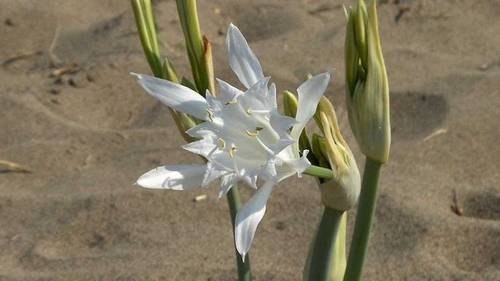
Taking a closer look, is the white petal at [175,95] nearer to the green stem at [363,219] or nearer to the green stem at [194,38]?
the green stem at [194,38]

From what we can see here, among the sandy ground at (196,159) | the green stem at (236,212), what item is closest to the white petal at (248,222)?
the green stem at (236,212)

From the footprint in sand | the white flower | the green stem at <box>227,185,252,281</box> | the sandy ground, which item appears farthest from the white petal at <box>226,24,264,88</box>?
the footprint in sand

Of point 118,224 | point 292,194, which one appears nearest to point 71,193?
point 118,224

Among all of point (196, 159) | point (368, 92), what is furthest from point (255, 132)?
point (196, 159)

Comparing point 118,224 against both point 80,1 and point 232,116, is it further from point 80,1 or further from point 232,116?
point 80,1

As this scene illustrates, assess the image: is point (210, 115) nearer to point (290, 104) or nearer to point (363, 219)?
point (290, 104)

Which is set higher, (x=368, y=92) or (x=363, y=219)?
(x=368, y=92)
